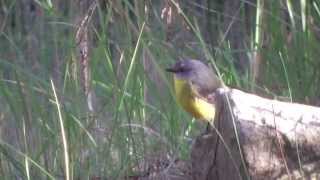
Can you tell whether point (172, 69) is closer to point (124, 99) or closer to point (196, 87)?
point (196, 87)

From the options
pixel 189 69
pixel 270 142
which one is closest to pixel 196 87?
pixel 189 69

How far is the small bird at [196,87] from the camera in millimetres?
3969

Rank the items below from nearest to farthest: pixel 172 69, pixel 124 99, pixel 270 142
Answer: pixel 270 142, pixel 124 99, pixel 172 69

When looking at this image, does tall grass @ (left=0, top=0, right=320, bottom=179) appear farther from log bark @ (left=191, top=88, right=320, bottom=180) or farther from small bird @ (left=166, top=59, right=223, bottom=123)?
log bark @ (left=191, top=88, right=320, bottom=180)

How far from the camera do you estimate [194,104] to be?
4.00m

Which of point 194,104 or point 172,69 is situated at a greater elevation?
point 172,69

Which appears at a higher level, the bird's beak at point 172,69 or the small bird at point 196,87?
the bird's beak at point 172,69

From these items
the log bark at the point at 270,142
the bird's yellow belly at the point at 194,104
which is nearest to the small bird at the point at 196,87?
the bird's yellow belly at the point at 194,104

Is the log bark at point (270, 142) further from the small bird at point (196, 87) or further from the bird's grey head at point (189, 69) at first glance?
the bird's grey head at point (189, 69)


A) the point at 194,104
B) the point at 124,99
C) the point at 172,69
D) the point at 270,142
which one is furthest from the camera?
the point at 172,69

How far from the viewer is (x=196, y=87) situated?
4.14 m

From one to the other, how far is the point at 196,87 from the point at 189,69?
0.09 meters

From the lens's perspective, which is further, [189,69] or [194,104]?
[189,69]

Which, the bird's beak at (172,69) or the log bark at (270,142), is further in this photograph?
the bird's beak at (172,69)
